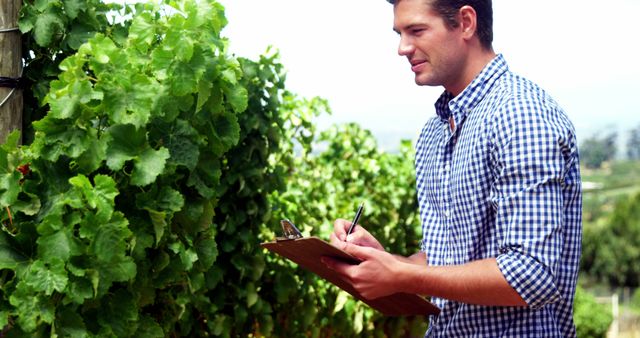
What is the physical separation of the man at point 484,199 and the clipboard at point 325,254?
4cm

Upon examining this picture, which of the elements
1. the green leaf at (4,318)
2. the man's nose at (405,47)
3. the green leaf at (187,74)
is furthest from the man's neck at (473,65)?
the green leaf at (4,318)

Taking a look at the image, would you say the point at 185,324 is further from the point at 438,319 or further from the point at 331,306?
the point at 438,319

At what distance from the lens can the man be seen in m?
1.92

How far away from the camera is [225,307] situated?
4.49m

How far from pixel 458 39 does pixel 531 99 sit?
0.83 ft

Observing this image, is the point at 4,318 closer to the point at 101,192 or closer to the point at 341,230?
the point at 101,192

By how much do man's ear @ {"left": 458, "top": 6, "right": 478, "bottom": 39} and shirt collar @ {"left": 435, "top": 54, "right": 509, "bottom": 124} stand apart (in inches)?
3.4

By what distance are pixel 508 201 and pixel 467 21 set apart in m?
0.47

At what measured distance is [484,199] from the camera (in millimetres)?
2053

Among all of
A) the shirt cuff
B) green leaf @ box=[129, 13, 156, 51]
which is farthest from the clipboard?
green leaf @ box=[129, 13, 156, 51]

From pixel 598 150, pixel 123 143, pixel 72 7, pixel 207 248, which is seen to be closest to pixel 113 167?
pixel 123 143

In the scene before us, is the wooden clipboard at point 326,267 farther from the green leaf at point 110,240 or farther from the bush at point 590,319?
the bush at point 590,319

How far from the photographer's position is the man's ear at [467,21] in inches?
85.2

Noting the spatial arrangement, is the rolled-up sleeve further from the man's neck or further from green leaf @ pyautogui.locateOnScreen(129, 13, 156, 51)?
green leaf @ pyautogui.locateOnScreen(129, 13, 156, 51)
